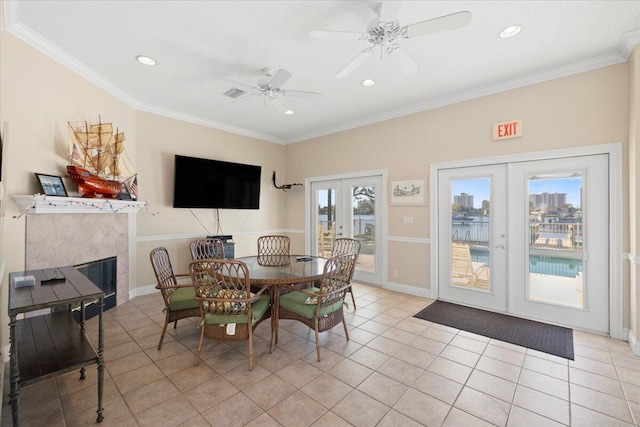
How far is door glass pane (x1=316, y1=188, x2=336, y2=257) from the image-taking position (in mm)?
5605

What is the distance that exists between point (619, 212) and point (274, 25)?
383 cm

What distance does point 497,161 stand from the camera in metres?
3.62

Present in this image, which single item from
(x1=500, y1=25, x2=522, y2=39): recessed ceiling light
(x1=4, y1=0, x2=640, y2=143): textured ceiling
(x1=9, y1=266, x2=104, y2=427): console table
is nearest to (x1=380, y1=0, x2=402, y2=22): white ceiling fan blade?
(x1=4, y1=0, x2=640, y2=143): textured ceiling

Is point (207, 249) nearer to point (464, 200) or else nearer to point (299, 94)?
point (299, 94)

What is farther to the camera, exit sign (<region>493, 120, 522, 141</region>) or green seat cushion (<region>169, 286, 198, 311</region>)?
exit sign (<region>493, 120, 522, 141</region>)

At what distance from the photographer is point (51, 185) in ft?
9.17

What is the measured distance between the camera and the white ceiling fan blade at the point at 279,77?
285cm

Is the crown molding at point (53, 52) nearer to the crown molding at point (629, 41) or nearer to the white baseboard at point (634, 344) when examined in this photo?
the crown molding at point (629, 41)

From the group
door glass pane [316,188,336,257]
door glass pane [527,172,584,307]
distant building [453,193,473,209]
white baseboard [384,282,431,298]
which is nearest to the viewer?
door glass pane [527,172,584,307]

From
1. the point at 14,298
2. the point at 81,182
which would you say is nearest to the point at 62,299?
the point at 14,298

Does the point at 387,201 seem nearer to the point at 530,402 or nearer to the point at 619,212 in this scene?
the point at 619,212

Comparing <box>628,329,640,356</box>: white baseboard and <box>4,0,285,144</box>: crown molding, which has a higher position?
<box>4,0,285,144</box>: crown molding

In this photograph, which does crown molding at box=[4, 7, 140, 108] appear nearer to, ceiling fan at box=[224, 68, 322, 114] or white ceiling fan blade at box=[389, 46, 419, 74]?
ceiling fan at box=[224, 68, 322, 114]

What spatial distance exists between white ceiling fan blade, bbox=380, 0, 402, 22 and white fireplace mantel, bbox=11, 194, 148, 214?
3.25 metres
